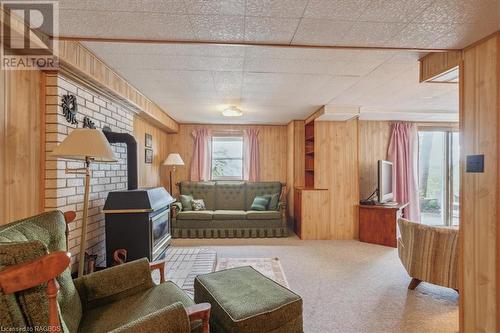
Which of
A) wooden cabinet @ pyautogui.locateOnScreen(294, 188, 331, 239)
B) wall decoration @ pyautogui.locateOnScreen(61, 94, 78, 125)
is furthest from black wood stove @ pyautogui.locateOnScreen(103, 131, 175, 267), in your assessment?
wooden cabinet @ pyautogui.locateOnScreen(294, 188, 331, 239)

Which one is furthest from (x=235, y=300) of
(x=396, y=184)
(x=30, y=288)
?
(x=396, y=184)

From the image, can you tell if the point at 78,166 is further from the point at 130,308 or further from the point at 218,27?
the point at 218,27

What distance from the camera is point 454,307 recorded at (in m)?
2.48

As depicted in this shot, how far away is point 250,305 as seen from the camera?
65.5 inches

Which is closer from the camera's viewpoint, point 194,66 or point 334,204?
point 194,66

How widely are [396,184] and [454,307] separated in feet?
10.8

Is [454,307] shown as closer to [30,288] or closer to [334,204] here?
[334,204]

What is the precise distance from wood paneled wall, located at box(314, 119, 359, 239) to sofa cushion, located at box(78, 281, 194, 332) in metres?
3.69

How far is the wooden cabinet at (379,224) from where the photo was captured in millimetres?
4406

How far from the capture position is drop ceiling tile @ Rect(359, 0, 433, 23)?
1486 mm

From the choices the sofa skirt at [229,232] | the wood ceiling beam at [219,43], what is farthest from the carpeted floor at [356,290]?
the wood ceiling beam at [219,43]

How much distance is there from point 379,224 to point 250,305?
363cm

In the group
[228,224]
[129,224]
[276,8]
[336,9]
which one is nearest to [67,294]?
[129,224]

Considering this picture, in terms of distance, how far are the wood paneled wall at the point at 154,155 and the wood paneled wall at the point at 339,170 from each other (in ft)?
10.0
